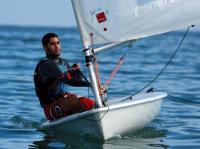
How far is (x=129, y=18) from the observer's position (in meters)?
9.15

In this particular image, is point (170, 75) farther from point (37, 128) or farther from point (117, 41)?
point (117, 41)

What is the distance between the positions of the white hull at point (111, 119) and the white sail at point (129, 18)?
35.0 inches

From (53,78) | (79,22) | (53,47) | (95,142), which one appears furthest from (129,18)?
(95,142)

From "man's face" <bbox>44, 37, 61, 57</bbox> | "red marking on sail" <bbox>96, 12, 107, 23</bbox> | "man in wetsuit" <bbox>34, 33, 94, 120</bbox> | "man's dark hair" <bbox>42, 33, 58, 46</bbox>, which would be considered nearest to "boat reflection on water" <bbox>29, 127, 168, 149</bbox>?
"man in wetsuit" <bbox>34, 33, 94, 120</bbox>

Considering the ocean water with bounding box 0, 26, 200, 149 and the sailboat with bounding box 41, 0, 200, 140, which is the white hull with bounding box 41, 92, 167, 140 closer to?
the sailboat with bounding box 41, 0, 200, 140

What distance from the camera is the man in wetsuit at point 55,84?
9390mm

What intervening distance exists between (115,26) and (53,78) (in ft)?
3.57

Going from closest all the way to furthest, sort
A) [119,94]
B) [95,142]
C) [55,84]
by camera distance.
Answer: [95,142] → [55,84] → [119,94]

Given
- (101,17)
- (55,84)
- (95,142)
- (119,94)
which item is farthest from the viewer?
(119,94)

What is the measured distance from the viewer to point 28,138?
397 inches

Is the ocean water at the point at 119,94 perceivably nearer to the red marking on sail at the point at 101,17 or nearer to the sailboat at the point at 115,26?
the sailboat at the point at 115,26

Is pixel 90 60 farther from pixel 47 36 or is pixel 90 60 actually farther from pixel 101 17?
pixel 47 36

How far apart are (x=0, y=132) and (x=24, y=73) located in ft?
38.1

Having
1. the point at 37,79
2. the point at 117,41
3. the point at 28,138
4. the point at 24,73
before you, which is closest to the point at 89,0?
the point at 117,41
